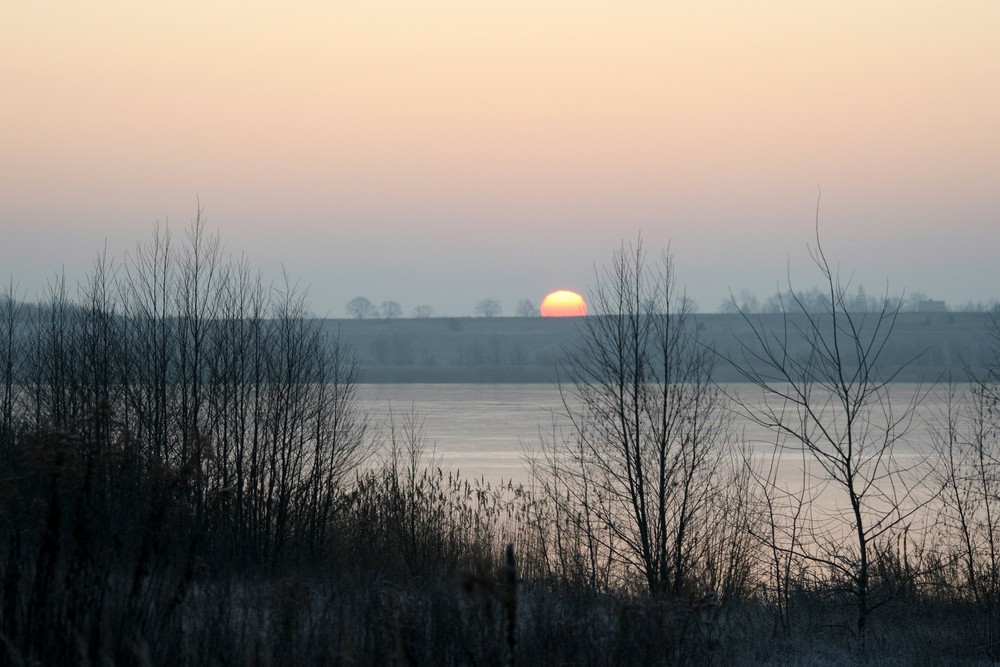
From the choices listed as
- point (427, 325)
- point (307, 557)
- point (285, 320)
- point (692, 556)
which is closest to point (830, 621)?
point (692, 556)

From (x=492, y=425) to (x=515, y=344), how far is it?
74533 mm

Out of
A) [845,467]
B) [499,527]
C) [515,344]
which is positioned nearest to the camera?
[845,467]

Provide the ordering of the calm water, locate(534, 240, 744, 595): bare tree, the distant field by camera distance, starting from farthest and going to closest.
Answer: the distant field < the calm water < locate(534, 240, 744, 595): bare tree

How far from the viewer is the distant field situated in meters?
92.2

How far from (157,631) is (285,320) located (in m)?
14.4

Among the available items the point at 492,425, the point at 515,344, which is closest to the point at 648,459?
the point at 492,425

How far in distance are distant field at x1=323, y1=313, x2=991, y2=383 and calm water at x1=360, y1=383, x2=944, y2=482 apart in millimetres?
22804

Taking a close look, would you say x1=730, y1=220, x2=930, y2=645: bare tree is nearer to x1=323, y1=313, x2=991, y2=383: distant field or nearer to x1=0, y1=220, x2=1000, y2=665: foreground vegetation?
x1=0, y1=220, x2=1000, y2=665: foreground vegetation

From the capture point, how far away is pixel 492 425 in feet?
140

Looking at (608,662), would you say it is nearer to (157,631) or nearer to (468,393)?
(157,631)

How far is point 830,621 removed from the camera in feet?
38.8

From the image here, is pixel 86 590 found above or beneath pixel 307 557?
above

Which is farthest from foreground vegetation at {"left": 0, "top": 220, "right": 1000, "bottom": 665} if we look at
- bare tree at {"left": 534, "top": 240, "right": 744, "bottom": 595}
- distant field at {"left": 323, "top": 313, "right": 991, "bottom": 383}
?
distant field at {"left": 323, "top": 313, "right": 991, "bottom": 383}

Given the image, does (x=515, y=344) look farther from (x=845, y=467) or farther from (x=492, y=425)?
(x=845, y=467)
